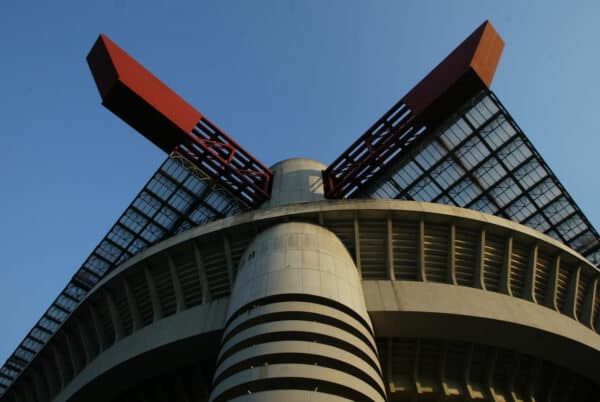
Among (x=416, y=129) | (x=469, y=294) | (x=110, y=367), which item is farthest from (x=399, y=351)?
(x=416, y=129)

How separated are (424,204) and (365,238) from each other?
9.04 ft

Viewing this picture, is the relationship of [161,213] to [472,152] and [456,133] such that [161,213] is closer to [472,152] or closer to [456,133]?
[456,133]

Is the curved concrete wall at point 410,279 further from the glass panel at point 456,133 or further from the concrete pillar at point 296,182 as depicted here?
the glass panel at point 456,133

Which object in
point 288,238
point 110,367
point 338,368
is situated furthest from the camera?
point 110,367

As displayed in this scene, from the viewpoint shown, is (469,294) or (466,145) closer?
(469,294)

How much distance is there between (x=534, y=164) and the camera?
3525 centimetres

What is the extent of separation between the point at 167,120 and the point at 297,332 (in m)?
18.4

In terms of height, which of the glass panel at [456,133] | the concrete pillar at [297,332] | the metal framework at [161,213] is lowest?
the concrete pillar at [297,332]

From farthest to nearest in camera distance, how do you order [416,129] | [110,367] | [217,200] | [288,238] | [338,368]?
[217,200] < [416,129] < [110,367] < [288,238] < [338,368]

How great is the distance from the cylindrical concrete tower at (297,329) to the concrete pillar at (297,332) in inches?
1.0

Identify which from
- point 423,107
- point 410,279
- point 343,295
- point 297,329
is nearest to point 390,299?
point 410,279

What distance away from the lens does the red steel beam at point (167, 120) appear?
102 ft

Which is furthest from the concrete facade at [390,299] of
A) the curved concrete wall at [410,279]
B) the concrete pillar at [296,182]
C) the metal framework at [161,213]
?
the metal framework at [161,213]

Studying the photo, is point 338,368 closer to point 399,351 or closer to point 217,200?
point 399,351
